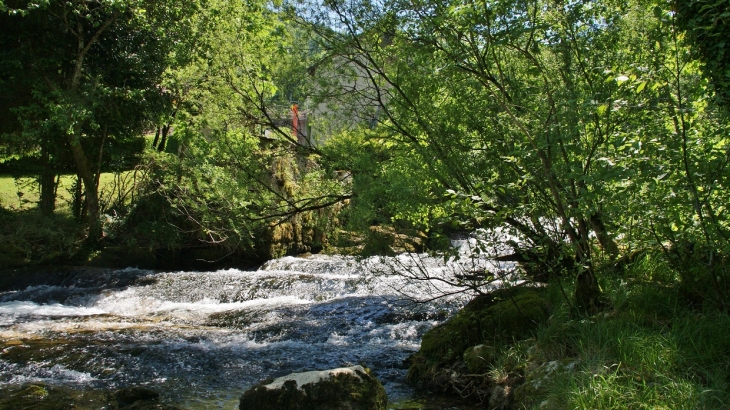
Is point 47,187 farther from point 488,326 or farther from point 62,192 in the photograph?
point 488,326

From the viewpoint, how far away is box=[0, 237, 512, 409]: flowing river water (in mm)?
6750

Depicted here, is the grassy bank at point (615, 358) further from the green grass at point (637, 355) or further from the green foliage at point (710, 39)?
the green foliage at point (710, 39)

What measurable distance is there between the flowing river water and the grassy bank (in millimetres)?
944

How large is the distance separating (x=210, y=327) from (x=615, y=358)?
6.39 metres

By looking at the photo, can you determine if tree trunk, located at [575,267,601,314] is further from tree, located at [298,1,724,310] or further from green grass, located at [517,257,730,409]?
green grass, located at [517,257,730,409]

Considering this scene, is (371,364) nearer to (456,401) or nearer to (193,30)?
(456,401)

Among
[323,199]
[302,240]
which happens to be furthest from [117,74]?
[323,199]

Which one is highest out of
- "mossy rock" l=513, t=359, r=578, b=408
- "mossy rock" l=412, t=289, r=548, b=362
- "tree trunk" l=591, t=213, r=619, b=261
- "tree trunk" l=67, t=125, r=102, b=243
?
"tree trunk" l=67, t=125, r=102, b=243

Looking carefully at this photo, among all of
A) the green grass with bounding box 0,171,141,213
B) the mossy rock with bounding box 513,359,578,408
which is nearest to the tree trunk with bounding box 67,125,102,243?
the green grass with bounding box 0,171,141,213

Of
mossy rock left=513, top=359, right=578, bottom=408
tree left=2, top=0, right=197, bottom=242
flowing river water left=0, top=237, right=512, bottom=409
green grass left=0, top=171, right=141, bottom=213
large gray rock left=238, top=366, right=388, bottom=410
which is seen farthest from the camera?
green grass left=0, top=171, right=141, bottom=213

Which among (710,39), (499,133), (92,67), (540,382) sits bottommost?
(540,382)

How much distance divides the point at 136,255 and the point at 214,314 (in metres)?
5.94

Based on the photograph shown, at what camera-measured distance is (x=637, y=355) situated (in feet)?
14.5

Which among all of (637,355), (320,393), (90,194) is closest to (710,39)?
(637,355)
